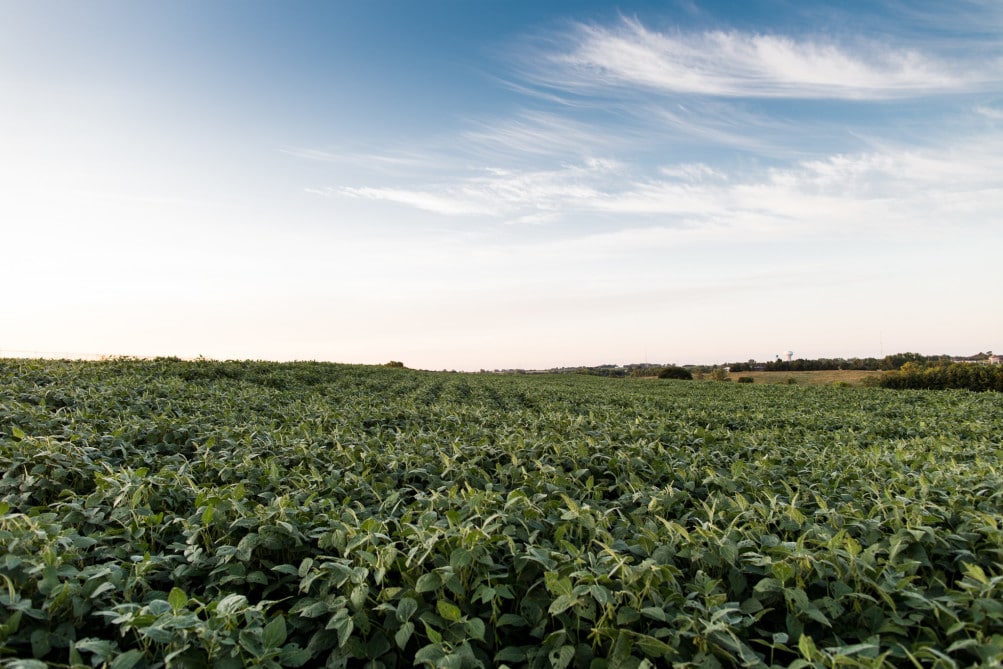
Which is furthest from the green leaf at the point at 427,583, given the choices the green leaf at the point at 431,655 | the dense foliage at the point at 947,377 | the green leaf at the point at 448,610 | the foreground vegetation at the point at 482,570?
the dense foliage at the point at 947,377

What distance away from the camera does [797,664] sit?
1.66m

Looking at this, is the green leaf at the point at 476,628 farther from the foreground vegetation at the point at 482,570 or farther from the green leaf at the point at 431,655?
the green leaf at the point at 431,655

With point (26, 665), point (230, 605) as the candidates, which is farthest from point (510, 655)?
point (26, 665)

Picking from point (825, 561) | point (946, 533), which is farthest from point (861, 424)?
point (825, 561)

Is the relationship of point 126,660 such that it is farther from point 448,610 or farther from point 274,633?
point 448,610

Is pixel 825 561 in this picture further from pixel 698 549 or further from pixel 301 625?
pixel 301 625

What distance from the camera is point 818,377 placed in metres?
62.8

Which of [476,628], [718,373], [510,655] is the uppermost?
[476,628]

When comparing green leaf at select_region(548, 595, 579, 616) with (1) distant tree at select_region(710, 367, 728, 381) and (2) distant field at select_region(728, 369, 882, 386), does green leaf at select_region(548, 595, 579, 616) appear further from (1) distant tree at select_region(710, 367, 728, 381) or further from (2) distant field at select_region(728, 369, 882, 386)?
(1) distant tree at select_region(710, 367, 728, 381)

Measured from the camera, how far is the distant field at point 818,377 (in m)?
55.0

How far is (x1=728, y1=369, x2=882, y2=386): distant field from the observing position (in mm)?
55041

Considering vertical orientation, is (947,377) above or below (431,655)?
below

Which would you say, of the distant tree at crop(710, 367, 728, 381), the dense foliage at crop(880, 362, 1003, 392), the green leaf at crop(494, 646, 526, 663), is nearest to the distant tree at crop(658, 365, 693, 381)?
the distant tree at crop(710, 367, 728, 381)

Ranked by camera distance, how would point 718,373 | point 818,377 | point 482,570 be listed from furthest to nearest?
point 718,373 → point 818,377 → point 482,570
